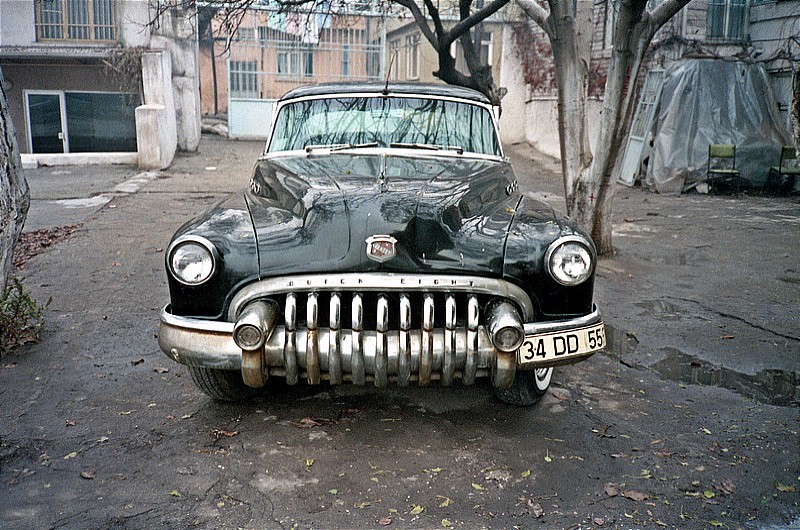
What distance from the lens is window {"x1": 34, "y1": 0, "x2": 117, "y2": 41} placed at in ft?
59.4

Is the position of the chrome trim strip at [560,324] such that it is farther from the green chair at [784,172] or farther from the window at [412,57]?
the window at [412,57]

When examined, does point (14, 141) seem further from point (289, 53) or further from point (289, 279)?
point (289, 53)

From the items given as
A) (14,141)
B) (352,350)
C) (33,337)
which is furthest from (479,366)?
(14,141)

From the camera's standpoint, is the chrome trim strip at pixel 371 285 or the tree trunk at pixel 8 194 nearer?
the chrome trim strip at pixel 371 285

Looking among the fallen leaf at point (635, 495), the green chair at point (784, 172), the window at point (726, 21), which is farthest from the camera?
the window at point (726, 21)

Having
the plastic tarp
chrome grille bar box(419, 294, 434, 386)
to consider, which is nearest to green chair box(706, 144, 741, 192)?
the plastic tarp

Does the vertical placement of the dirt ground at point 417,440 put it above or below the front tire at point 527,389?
below

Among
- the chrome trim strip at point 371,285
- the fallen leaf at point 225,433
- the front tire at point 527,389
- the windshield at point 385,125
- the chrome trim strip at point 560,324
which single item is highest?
the windshield at point 385,125

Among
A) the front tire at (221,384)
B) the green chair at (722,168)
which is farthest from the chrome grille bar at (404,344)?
the green chair at (722,168)

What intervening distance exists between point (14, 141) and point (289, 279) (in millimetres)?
2879

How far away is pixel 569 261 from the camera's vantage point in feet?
11.7

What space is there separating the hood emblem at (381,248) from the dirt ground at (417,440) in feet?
3.02

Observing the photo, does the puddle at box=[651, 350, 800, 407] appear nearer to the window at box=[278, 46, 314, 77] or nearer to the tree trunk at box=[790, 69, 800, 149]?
the tree trunk at box=[790, 69, 800, 149]

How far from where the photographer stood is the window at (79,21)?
18094 millimetres
